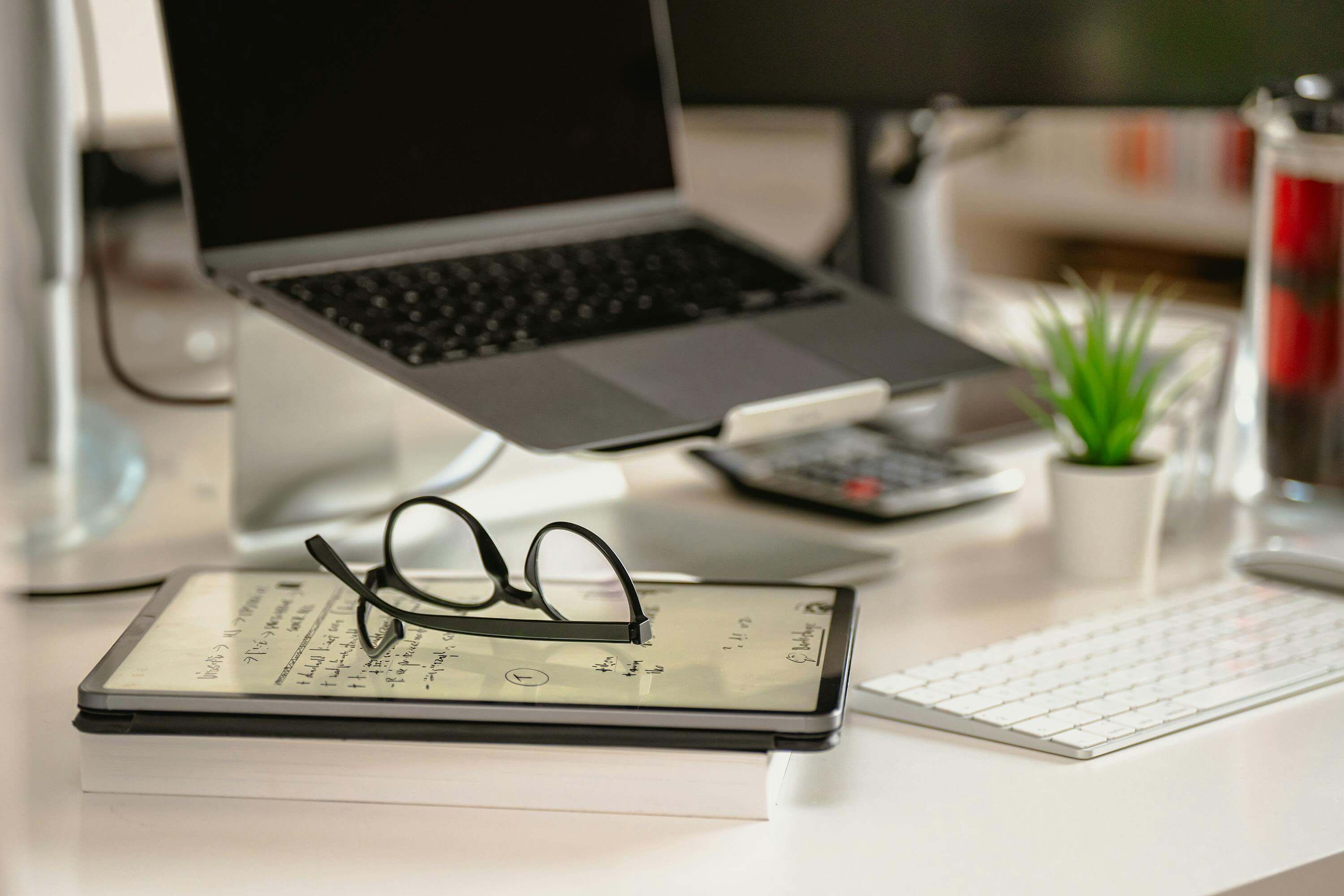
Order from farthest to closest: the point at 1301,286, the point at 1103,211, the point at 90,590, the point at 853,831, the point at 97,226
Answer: the point at 1103,211, the point at 97,226, the point at 1301,286, the point at 90,590, the point at 853,831

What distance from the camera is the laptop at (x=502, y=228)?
0.77m

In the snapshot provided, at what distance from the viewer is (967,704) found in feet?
2.03

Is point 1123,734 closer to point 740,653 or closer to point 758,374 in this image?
point 740,653

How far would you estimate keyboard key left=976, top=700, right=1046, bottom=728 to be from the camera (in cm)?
60

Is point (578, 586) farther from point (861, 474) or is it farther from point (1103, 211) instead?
point (1103, 211)

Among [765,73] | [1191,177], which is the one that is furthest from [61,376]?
[1191,177]

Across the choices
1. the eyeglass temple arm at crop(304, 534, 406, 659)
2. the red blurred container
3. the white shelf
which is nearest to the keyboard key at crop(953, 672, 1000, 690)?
the eyeglass temple arm at crop(304, 534, 406, 659)

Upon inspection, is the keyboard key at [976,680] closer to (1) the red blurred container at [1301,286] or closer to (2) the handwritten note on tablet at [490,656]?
(2) the handwritten note on tablet at [490,656]

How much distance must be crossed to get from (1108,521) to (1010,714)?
24cm

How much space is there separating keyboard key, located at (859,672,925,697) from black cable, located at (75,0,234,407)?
48 cm

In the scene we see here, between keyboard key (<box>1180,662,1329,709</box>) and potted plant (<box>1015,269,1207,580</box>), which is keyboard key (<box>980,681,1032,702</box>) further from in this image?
potted plant (<box>1015,269,1207,580</box>)

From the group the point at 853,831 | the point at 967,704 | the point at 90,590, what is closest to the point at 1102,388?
the point at 967,704

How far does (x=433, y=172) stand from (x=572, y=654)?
0.41 meters

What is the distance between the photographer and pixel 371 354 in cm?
75
